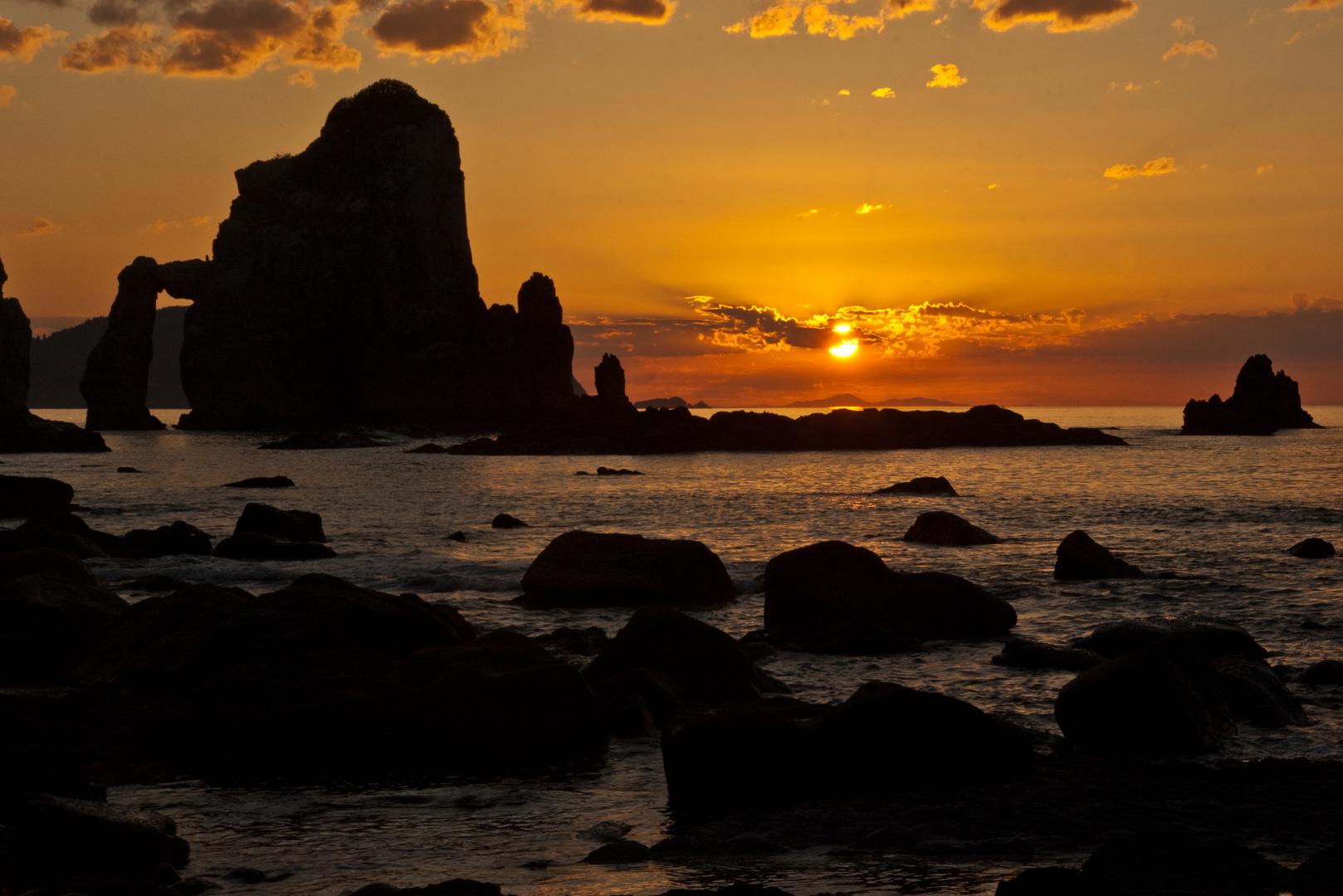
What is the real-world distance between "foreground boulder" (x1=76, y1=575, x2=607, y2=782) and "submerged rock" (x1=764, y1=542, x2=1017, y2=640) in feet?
18.5

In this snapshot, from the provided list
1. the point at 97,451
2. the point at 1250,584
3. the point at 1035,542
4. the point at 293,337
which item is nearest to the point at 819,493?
the point at 1035,542

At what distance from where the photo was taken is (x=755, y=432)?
357ft

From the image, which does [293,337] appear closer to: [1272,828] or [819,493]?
[819,493]

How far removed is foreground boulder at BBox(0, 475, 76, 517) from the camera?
34344mm

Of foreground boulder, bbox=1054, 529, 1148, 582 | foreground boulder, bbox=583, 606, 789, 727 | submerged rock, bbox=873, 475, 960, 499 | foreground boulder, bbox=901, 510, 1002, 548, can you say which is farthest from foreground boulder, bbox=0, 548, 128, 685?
submerged rock, bbox=873, 475, 960, 499

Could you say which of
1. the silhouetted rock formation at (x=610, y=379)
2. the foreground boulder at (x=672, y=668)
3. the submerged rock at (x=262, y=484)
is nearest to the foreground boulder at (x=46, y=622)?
the foreground boulder at (x=672, y=668)

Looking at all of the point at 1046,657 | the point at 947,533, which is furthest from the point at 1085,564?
the point at 1046,657

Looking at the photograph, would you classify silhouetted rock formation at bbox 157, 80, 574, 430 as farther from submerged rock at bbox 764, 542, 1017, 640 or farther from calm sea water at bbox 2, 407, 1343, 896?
submerged rock at bbox 764, 542, 1017, 640

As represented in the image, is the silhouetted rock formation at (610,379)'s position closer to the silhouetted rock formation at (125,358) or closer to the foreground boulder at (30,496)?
the silhouetted rock formation at (125,358)

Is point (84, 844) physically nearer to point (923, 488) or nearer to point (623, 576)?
point (623, 576)

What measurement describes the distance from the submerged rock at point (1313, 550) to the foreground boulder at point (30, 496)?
3472cm

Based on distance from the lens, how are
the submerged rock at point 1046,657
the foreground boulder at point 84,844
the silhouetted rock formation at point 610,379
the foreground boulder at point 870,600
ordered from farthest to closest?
the silhouetted rock formation at point 610,379
the foreground boulder at point 870,600
the submerged rock at point 1046,657
the foreground boulder at point 84,844

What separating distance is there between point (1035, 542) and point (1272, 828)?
2302cm

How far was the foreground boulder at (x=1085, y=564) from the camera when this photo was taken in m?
21.6
